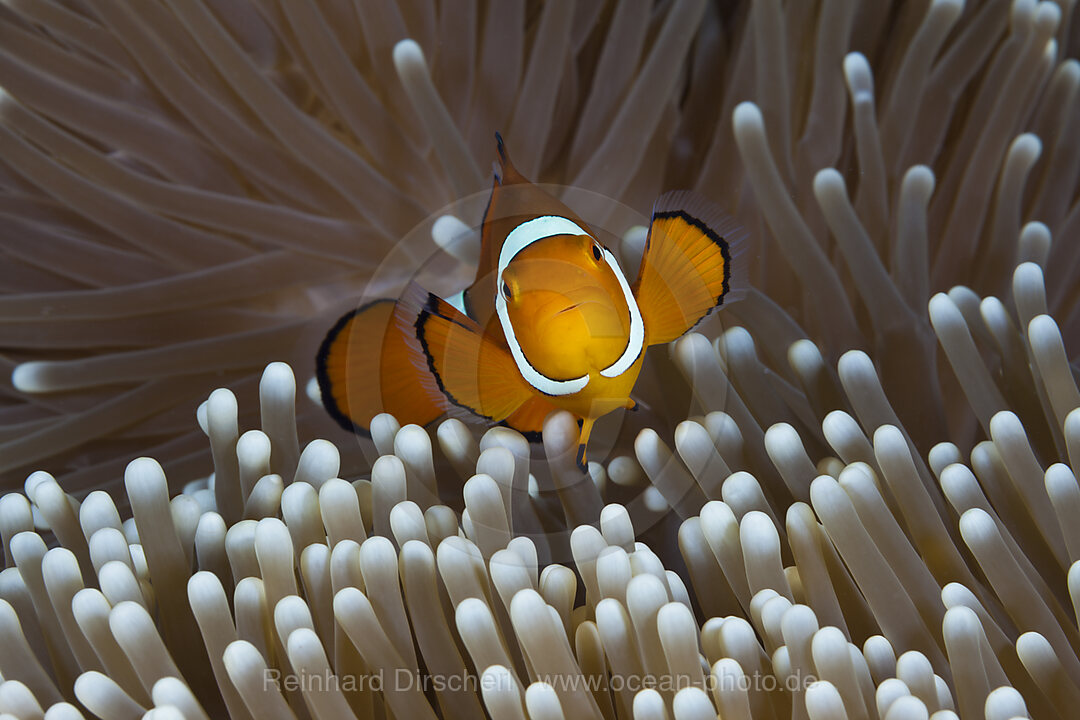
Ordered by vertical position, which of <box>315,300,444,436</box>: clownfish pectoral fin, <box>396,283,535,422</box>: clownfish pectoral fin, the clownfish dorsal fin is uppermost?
the clownfish dorsal fin

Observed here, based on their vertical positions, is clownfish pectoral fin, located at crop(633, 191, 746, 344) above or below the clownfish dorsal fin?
below

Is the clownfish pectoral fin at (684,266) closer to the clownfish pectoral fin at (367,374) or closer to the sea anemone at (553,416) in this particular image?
the sea anemone at (553,416)

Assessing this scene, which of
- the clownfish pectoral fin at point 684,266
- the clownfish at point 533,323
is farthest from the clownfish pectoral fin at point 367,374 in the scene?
the clownfish pectoral fin at point 684,266

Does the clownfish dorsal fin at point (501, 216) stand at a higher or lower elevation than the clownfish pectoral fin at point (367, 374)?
higher

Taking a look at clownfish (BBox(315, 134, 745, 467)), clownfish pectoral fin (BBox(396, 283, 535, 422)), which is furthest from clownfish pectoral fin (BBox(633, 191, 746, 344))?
clownfish pectoral fin (BBox(396, 283, 535, 422))

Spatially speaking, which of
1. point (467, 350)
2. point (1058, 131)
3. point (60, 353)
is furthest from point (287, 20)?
point (1058, 131)

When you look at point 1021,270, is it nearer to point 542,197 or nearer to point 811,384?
point 811,384

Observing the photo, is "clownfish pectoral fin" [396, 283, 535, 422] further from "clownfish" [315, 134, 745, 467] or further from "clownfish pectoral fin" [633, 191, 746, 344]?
"clownfish pectoral fin" [633, 191, 746, 344]

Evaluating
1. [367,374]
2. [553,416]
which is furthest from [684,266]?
[367,374]
